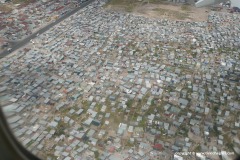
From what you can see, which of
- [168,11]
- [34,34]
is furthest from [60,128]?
[168,11]

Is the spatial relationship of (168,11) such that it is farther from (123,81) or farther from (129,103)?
(129,103)

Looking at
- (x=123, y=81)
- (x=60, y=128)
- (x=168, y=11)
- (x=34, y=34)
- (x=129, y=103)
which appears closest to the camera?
(x=60, y=128)

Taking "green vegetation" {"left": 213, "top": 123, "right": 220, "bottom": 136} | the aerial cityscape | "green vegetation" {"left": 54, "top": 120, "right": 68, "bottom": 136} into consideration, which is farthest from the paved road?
"green vegetation" {"left": 213, "top": 123, "right": 220, "bottom": 136}

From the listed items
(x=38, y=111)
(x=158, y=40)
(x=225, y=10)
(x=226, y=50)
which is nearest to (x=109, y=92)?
(x=38, y=111)

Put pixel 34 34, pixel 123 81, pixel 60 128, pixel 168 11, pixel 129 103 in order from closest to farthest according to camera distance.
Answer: pixel 60 128 < pixel 129 103 < pixel 123 81 < pixel 34 34 < pixel 168 11

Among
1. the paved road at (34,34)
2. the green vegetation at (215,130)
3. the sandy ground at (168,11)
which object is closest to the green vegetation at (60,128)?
the green vegetation at (215,130)

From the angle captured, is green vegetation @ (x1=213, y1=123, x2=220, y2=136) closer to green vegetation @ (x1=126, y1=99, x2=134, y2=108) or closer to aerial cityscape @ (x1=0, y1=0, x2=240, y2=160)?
aerial cityscape @ (x1=0, y1=0, x2=240, y2=160)

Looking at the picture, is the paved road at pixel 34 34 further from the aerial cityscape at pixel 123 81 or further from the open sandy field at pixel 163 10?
the open sandy field at pixel 163 10
